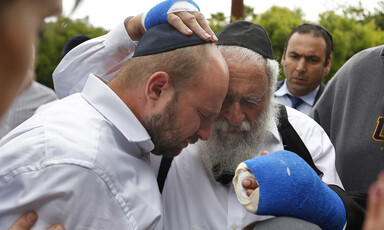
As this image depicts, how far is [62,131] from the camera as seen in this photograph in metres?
1.72

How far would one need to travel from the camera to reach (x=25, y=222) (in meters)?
1.57

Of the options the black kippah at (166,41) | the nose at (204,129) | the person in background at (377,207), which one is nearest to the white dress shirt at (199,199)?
the nose at (204,129)

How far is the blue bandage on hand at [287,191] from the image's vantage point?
1.86 metres

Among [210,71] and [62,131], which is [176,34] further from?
[62,131]

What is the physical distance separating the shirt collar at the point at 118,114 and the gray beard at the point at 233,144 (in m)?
0.68

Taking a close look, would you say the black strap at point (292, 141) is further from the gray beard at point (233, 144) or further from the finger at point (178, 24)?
the finger at point (178, 24)

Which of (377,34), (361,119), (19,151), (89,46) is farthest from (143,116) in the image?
(377,34)

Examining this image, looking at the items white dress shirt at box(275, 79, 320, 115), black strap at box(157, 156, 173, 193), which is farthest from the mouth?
black strap at box(157, 156, 173, 193)

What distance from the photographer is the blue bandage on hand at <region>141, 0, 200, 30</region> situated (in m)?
2.16

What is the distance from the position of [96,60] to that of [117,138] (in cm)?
88

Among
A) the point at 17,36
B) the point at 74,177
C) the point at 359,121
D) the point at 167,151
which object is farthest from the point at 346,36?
the point at 17,36

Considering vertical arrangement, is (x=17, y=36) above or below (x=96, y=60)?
above

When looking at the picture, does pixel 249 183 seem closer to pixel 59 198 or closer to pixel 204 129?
pixel 204 129

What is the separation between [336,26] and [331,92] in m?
5.51
